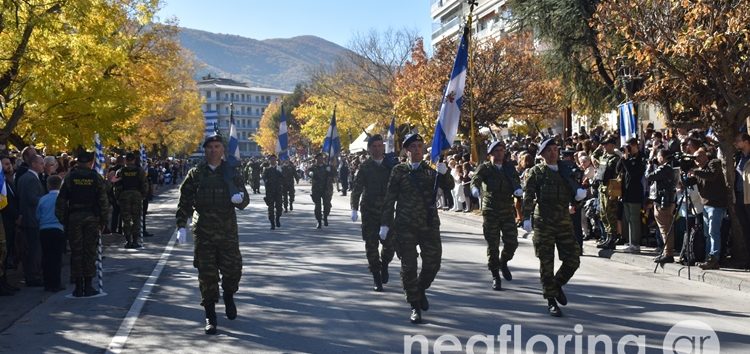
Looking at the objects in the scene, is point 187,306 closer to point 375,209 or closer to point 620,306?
point 375,209

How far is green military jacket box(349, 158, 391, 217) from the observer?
1123cm

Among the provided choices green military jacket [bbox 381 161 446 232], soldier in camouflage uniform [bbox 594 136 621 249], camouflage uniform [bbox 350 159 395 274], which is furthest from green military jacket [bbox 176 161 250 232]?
soldier in camouflage uniform [bbox 594 136 621 249]

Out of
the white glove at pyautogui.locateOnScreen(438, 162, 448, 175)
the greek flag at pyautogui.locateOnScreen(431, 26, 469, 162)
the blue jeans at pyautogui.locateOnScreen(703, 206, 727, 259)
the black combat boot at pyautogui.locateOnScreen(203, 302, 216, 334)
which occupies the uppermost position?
the greek flag at pyautogui.locateOnScreen(431, 26, 469, 162)

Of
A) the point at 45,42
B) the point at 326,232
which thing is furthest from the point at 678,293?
the point at 45,42

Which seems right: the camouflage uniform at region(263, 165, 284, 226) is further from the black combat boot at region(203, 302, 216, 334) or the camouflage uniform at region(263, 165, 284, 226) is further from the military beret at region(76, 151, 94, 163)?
the black combat boot at region(203, 302, 216, 334)

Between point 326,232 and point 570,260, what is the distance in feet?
37.7

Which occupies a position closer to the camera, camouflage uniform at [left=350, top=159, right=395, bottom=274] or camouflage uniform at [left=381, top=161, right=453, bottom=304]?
camouflage uniform at [left=381, top=161, right=453, bottom=304]

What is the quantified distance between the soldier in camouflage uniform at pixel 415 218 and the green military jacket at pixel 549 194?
3.37 ft

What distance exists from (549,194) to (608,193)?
621 centimetres

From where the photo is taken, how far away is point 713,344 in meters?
7.46

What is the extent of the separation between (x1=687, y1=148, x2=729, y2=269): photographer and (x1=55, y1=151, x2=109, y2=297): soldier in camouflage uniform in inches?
327

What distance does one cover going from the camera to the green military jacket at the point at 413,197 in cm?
876

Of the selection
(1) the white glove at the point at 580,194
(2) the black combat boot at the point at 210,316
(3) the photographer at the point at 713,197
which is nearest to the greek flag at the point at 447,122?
(1) the white glove at the point at 580,194

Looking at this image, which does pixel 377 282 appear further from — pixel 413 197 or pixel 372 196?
pixel 413 197
